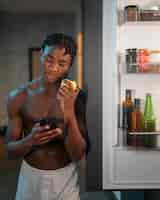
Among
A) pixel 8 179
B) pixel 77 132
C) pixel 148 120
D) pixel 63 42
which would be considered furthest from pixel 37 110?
pixel 148 120

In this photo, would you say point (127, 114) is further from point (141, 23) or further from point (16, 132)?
point (16, 132)

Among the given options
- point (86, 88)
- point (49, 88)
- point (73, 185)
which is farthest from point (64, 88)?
point (73, 185)

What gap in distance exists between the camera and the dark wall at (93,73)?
67.4 inches

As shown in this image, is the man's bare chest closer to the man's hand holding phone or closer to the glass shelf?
the man's hand holding phone

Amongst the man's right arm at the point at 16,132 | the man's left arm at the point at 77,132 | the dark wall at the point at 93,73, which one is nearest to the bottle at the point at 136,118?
the dark wall at the point at 93,73

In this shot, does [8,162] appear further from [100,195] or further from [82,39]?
[82,39]

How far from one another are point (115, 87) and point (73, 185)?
50cm

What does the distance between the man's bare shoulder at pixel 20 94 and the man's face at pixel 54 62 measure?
7 centimetres

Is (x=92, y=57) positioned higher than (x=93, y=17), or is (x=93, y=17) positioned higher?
(x=93, y=17)

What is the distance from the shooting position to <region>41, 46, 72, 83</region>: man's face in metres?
1.46

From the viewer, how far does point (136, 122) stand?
171cm

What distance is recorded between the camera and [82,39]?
66.3 inches

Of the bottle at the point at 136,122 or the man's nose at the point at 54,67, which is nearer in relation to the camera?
the man's nose at the point at 54,67

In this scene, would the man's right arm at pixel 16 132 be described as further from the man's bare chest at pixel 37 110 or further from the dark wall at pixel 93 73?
the dark wall at pixel 93 73
